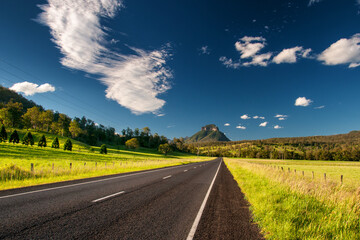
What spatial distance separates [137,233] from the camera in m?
3.74

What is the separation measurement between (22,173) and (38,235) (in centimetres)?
1124

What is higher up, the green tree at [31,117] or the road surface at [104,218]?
the green tree at [31,117]

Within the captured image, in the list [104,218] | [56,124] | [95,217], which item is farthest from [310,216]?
[56,124]

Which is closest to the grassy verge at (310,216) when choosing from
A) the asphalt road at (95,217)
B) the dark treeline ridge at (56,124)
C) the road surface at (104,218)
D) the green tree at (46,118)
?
the road surface at (104,218)

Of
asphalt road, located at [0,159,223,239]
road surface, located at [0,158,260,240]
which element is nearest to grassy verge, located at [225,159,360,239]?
road surface, located at [0,158,260,240]

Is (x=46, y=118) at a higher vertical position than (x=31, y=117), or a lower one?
higher

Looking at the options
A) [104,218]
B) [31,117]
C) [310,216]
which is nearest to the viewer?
[310,216]

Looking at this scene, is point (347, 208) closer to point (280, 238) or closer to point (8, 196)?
point (280, 238)

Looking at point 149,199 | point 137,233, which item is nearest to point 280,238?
point 137,233

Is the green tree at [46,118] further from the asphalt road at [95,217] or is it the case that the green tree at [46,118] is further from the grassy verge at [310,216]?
the grassy verge at [310,216]

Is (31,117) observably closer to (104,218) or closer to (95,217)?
(95,217)

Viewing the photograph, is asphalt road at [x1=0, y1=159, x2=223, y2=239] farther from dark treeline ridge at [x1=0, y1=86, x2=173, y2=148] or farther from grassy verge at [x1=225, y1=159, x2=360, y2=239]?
dark treeline ridge at [x1=0, y1=86, x2=173, y2=148]

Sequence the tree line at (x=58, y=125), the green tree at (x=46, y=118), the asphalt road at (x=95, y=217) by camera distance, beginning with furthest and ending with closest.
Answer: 1. the green tree at (x=46, y=118)
2. the tree line at (x=58, y=125)
3. the asphalt road at (x=95, y=217)

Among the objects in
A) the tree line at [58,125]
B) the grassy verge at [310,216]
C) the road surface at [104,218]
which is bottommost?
the road surface at [104,218]
